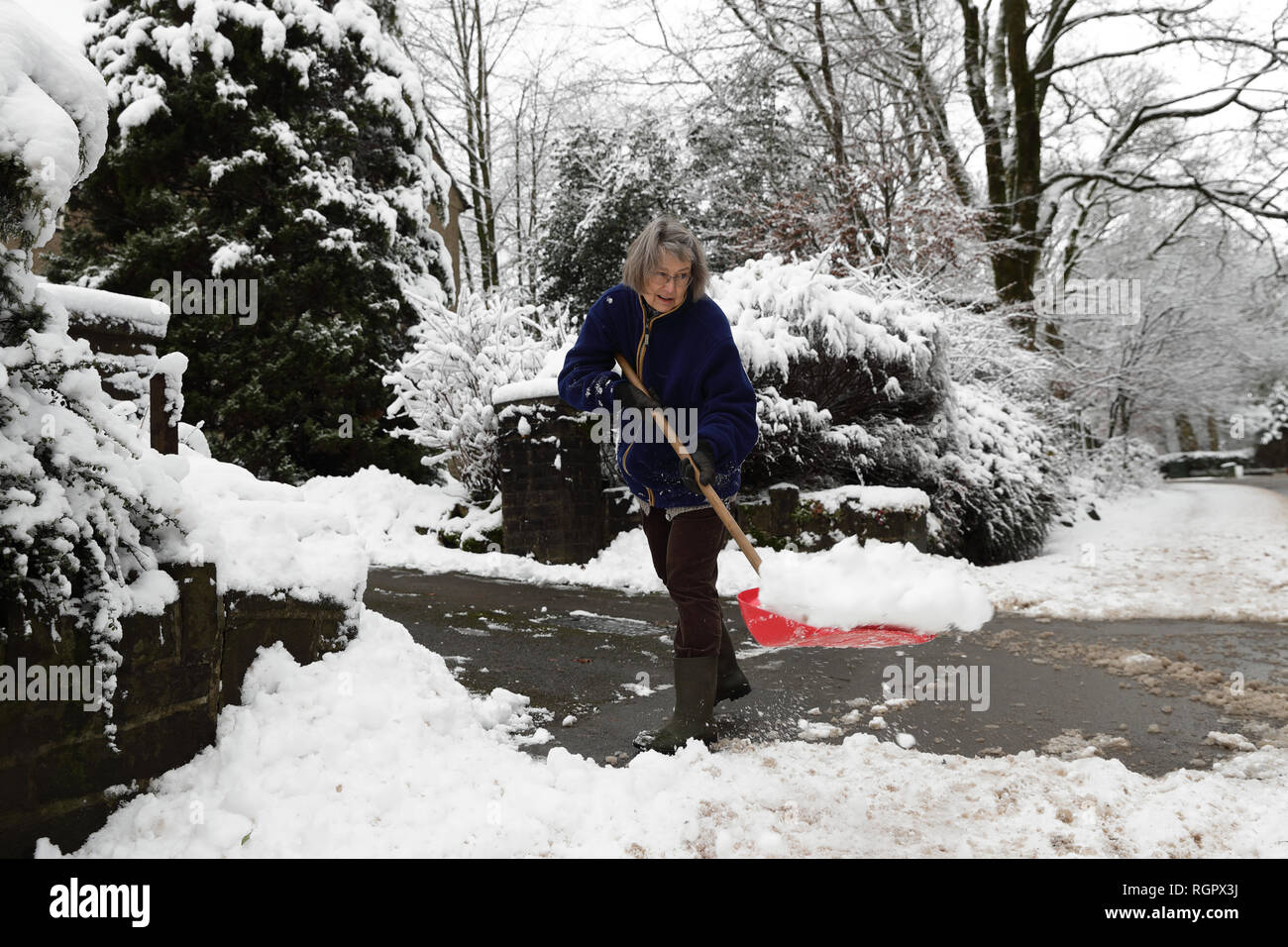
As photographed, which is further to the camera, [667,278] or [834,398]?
[834,398]

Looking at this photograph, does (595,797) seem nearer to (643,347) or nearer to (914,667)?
(643,347)

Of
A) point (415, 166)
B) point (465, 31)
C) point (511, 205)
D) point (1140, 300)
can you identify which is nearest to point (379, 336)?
point (415, 166)

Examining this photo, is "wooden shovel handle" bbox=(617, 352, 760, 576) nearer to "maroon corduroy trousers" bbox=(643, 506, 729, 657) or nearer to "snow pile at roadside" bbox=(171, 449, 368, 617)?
"maroon corduroy trousers" bbox=(643, 506, 729, 657)

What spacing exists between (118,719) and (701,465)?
1.76 metres

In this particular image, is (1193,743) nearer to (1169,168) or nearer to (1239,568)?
(1239,568)

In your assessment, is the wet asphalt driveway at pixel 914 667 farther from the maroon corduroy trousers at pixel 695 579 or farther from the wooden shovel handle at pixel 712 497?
the wooden shovel handle at pixel 712 497

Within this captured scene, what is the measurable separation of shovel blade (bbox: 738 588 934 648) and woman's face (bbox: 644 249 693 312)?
1082mm

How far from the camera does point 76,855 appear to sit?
1.88m

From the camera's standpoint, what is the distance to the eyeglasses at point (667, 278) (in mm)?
2953

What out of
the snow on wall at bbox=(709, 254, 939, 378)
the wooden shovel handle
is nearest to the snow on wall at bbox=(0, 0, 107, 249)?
the wooden shovel handle

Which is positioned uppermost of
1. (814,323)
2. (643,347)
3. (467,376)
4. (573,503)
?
(814,323)

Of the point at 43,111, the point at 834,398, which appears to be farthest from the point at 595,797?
the point at 834,398

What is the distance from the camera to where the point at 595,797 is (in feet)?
7.73

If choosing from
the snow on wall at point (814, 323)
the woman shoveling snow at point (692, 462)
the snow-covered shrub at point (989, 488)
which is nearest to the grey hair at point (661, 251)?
the woman shoveling snow at point (692, 462)
